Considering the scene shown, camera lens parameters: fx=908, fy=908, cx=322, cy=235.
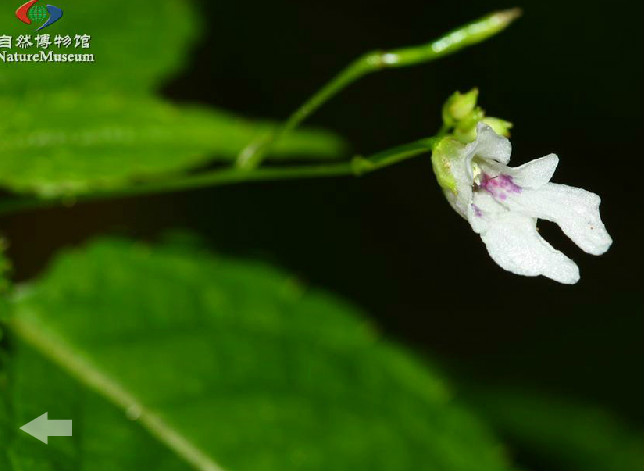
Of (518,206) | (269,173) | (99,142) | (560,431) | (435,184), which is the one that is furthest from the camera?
(435,184)

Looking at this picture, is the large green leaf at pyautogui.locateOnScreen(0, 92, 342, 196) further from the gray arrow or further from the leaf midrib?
the gray arrow

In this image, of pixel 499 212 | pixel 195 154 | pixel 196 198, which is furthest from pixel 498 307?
pixel 499 212

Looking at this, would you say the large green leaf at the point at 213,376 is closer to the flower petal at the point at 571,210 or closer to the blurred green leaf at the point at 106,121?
the blurred green leaf at the point at 106,121

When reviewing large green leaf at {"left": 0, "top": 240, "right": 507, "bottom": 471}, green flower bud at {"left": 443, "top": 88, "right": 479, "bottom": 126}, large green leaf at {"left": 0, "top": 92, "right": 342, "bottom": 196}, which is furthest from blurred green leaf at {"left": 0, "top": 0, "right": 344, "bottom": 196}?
green flower bud at {"left": 443, "top": 88, "right": 479, "bottom": 126}

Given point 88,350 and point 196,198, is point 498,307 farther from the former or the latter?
point 88,350

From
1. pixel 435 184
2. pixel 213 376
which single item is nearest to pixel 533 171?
pixel 213 376

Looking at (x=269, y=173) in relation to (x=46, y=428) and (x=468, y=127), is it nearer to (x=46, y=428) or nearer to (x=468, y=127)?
(x=468, y=127)
